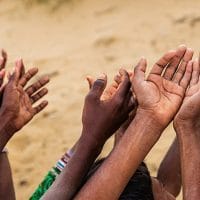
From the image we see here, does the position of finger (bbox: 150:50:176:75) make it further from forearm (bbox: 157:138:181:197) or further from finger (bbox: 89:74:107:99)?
forearm (bbox: 157:138:181:197)

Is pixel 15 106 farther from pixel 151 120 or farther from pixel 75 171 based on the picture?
pixel 151 120

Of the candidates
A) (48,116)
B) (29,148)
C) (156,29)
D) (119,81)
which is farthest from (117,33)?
(119,81)

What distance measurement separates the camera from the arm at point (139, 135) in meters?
2.02

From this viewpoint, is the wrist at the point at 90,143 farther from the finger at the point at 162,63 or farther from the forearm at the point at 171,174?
the forearm at the point at 171,174

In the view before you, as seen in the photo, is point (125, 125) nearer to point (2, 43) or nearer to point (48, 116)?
point (48, 116)

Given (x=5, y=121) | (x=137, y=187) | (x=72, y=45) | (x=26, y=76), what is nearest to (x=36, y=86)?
(x=26, y=76)

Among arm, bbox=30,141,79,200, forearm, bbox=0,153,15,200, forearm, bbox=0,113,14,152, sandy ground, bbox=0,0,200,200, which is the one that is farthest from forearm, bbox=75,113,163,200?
sandy ground, bbox=0,0,200,200

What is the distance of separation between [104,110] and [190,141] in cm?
27

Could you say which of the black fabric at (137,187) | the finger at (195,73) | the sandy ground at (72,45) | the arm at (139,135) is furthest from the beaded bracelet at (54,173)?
the sandy ground at (72,45)

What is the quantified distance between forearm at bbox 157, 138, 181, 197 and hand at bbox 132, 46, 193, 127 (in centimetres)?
56

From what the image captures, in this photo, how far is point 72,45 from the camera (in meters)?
4.93

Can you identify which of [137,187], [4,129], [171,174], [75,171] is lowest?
[171,174]

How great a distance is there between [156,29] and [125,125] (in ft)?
9.14

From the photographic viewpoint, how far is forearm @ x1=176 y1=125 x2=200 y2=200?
6.35ft
